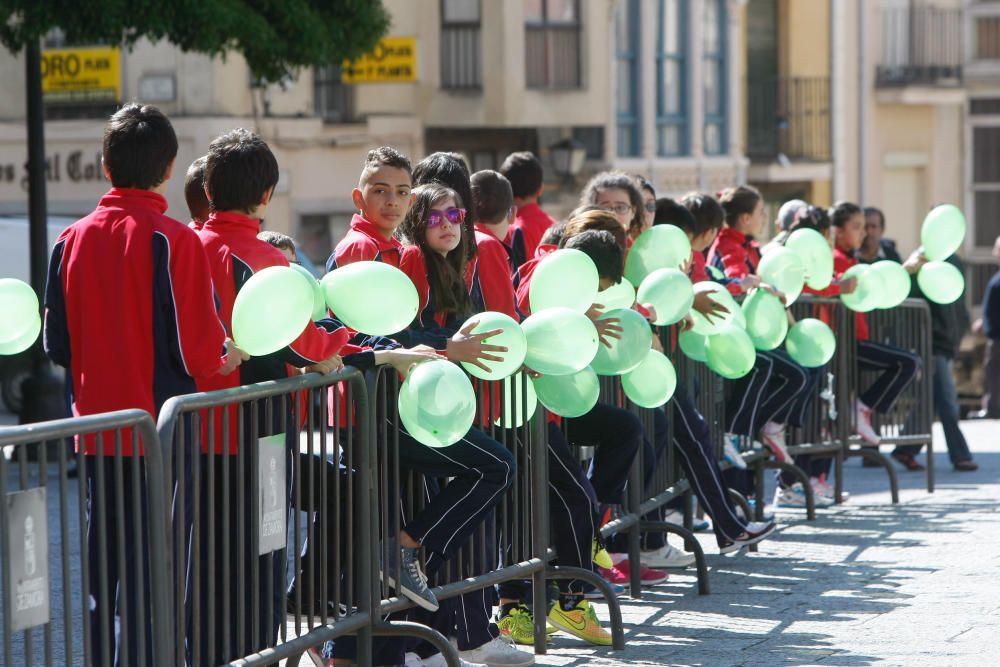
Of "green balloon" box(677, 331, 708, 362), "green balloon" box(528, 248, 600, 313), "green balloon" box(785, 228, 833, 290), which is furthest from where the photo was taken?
"green balloon" box(785, 228, 833, 290)

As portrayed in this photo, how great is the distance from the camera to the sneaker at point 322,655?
6535 mm

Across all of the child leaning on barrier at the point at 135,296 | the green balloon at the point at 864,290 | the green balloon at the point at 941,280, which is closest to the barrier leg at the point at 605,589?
the child leaning on barrier at the point at 135,296

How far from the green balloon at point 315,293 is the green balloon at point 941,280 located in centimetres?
607

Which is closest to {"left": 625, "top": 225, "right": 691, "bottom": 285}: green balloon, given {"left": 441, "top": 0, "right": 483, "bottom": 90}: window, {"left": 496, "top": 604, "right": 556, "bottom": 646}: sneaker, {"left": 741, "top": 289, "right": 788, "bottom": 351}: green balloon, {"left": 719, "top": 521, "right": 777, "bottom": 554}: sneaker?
{"left": 741, "top": 289, "right": 788, "bottom": 351}: green balloon

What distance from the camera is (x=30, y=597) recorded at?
448 cm

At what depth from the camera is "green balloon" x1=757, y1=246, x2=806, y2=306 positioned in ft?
32.2

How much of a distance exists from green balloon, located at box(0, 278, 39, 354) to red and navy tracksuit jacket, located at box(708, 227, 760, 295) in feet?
16.1

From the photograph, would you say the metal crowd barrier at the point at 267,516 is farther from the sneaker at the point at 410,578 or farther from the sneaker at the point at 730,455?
the sneaker at the point at 730,455

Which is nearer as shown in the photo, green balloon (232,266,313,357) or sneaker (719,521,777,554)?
green balloon (232,266,313,357)

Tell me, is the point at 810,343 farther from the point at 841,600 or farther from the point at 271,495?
the point at 271,495

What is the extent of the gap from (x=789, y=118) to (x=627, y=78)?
4.30 m

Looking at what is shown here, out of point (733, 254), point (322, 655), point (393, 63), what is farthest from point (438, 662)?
point (393, 63)

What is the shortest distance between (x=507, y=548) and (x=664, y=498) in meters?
1.87

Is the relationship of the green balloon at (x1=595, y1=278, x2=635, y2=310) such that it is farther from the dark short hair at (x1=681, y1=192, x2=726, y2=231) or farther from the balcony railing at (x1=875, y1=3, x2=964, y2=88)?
the balcony railing at (x1=875, y1=3, x2=964, y2=88)
